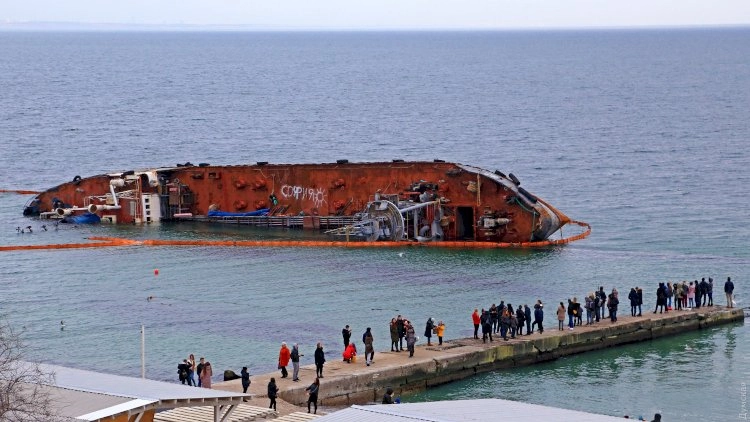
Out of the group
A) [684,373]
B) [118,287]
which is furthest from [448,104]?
[684,373]

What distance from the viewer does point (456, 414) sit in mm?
29578

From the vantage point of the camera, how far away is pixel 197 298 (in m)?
56.2

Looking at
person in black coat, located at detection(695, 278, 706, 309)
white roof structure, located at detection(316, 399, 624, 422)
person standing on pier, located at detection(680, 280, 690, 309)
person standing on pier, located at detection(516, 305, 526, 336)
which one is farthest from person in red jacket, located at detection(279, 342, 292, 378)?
person in black coat, located at detection(695, 278, 706, 309)

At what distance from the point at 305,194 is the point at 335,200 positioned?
5.99 feet

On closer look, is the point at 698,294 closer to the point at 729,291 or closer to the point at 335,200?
the point at 729,291

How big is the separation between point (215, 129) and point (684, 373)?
10544 centimetres

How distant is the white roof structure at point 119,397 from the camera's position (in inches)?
1177

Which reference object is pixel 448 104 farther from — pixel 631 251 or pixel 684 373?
pixel 684 373

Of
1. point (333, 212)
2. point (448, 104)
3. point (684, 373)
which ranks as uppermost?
point (448, 104)

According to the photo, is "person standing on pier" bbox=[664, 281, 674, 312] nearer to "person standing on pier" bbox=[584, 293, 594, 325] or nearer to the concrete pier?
the concrete pier

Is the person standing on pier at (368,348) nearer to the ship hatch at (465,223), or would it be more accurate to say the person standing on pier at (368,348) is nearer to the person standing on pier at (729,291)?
the person standing on pier at (729,291)

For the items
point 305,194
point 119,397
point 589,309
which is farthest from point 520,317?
point 305,194

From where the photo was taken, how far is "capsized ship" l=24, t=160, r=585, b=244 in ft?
219

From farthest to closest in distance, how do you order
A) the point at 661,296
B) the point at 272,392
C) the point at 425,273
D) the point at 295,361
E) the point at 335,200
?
the point at 335,200 → the point at 425,273 → the point at 661,296 → the point at 295,361 → the point at 272,392
